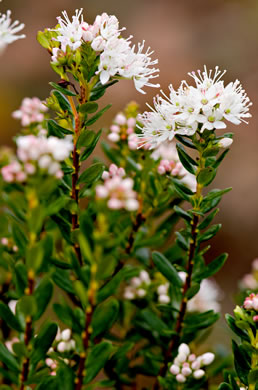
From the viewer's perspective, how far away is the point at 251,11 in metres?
3.88

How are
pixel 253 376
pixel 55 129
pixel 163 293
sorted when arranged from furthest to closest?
1. pixel 163 293
2. pixel 55 129
3. pixel 253 376

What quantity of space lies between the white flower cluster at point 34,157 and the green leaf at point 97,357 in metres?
0.30

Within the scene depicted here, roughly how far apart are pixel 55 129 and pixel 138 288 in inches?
24.8

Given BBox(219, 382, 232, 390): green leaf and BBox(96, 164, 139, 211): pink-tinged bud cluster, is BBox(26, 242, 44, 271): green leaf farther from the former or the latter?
BBox(219, 382, 232, 390): green leaf

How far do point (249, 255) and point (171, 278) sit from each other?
6.06 feet

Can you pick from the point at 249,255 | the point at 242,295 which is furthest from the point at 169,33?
the point at 242,295

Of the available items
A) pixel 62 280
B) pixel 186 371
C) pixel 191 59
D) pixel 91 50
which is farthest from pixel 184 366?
pixel 191 59

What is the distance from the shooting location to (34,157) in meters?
0.63

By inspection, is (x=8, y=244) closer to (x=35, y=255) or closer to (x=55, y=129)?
(x=55, y=129)

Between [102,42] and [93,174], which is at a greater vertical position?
[102,42]

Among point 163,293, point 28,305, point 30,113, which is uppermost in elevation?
point 30,113

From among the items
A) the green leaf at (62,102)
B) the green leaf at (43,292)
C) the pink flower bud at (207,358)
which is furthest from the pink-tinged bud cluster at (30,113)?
the pink flower bud at (207,358)

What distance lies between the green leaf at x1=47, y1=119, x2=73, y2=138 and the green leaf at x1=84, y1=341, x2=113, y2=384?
0.40 metres

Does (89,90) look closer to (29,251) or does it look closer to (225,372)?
(29,251)
